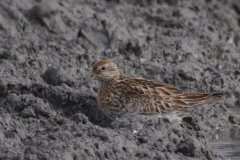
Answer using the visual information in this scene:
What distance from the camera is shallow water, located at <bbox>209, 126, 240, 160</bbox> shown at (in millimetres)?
5113

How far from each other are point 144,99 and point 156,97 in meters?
0.24

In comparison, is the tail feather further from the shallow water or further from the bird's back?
the shallow water

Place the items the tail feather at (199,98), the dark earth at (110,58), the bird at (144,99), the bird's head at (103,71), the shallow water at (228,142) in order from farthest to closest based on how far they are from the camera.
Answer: the bird's head at (103,71)
the tail feather at (199,98)
the bird at (144,99)
the shallow water at (228,142)
the dark earth at (110,58)

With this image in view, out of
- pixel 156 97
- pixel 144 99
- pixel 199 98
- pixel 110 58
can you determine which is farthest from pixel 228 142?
pixel 110 58

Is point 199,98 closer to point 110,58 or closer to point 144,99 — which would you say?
point 144,99

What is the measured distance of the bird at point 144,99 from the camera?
567cm

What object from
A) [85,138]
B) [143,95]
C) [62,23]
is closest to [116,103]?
[143,95]

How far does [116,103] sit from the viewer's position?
5.77m

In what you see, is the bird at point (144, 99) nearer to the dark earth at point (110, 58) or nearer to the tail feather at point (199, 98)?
the tail feather at point (199, 98)

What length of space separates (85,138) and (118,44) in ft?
15.5

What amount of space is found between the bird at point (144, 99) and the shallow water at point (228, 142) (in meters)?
0.76

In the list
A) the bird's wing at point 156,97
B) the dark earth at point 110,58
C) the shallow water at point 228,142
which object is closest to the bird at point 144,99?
the bird's wing at point 156,97

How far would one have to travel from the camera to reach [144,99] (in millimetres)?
5711

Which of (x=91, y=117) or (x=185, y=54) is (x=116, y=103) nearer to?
(x=91, y=117)
